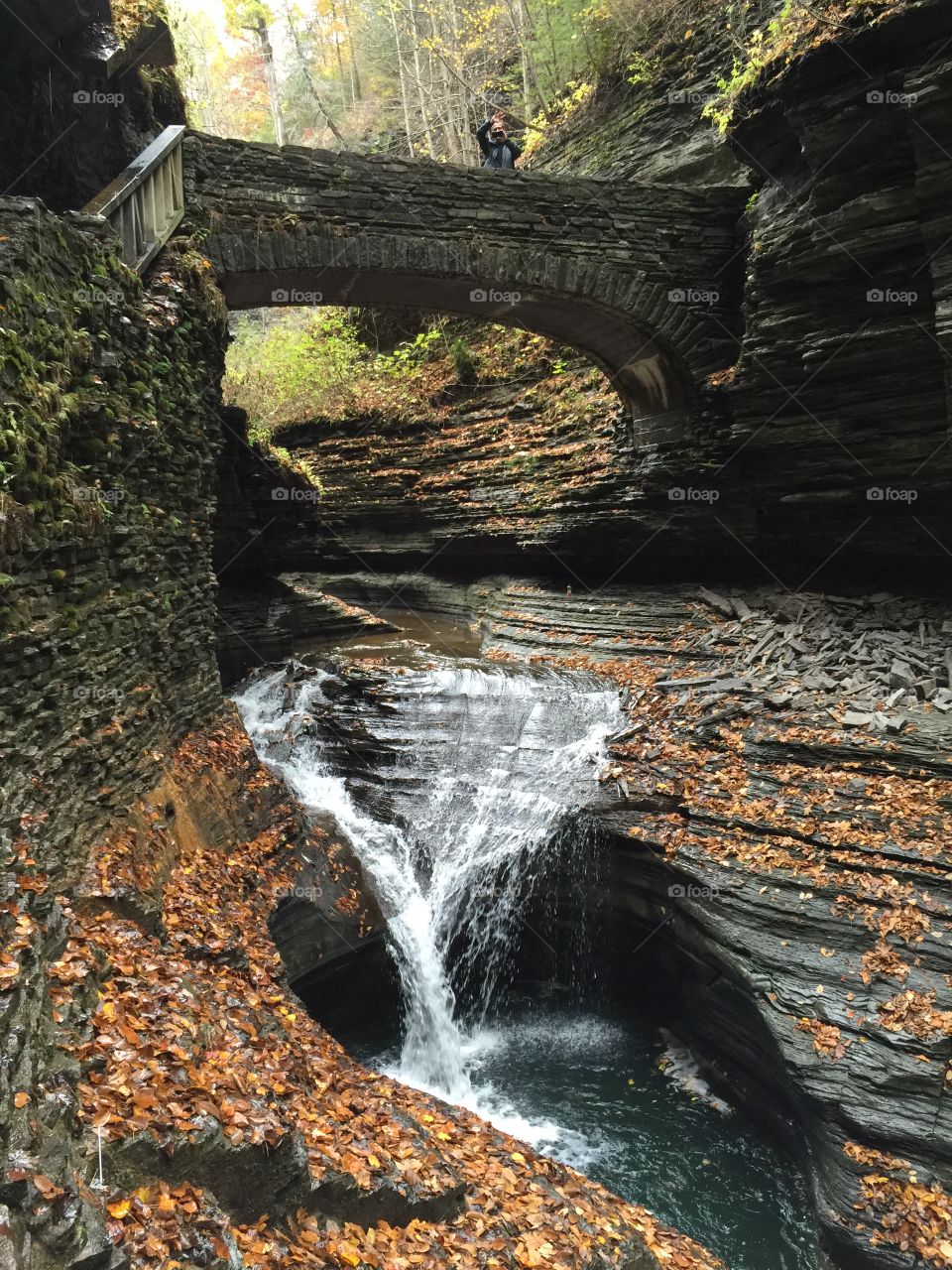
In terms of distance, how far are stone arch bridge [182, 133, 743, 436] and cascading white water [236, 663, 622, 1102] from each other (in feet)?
18.2

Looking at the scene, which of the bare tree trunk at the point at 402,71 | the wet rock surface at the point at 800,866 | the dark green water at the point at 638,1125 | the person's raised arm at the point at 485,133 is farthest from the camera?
the bare tree trunk at the point at 402,71

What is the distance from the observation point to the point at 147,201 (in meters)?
7.97

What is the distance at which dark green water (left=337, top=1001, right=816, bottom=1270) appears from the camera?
5891 millimetres

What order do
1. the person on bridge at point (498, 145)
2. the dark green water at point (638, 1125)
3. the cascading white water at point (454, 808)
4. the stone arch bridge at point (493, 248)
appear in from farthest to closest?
the person on bridge at point (498, 145), the stone arch bridge at point (493, 248), the cascading white water at point (454, 808), the dark green water at point (638, 1125)

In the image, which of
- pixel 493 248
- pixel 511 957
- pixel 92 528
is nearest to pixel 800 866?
pixel 511 957

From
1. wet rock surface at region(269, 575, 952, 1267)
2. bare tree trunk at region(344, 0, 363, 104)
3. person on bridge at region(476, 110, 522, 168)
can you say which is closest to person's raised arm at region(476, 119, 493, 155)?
person on bridge at region(476, 110, 522, 168)

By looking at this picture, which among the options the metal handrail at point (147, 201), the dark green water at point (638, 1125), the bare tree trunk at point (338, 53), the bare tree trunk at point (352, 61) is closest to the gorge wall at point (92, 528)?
the metal handrail at point (147, 201)

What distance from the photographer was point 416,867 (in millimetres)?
8133

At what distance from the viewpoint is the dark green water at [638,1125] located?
19.3 feet

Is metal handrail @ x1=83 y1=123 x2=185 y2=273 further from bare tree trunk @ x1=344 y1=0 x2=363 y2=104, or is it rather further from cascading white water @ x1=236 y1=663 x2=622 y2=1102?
bare tree trunk @ x1=344 y1=0 x2=363 y2=104

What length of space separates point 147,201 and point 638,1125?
10892 mm

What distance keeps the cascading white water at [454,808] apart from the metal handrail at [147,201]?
19.4ft

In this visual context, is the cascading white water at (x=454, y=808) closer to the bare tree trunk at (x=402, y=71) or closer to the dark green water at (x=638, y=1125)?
the dark green water at (x=638, y=1125)

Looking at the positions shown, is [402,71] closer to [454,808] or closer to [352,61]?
[352,61]
